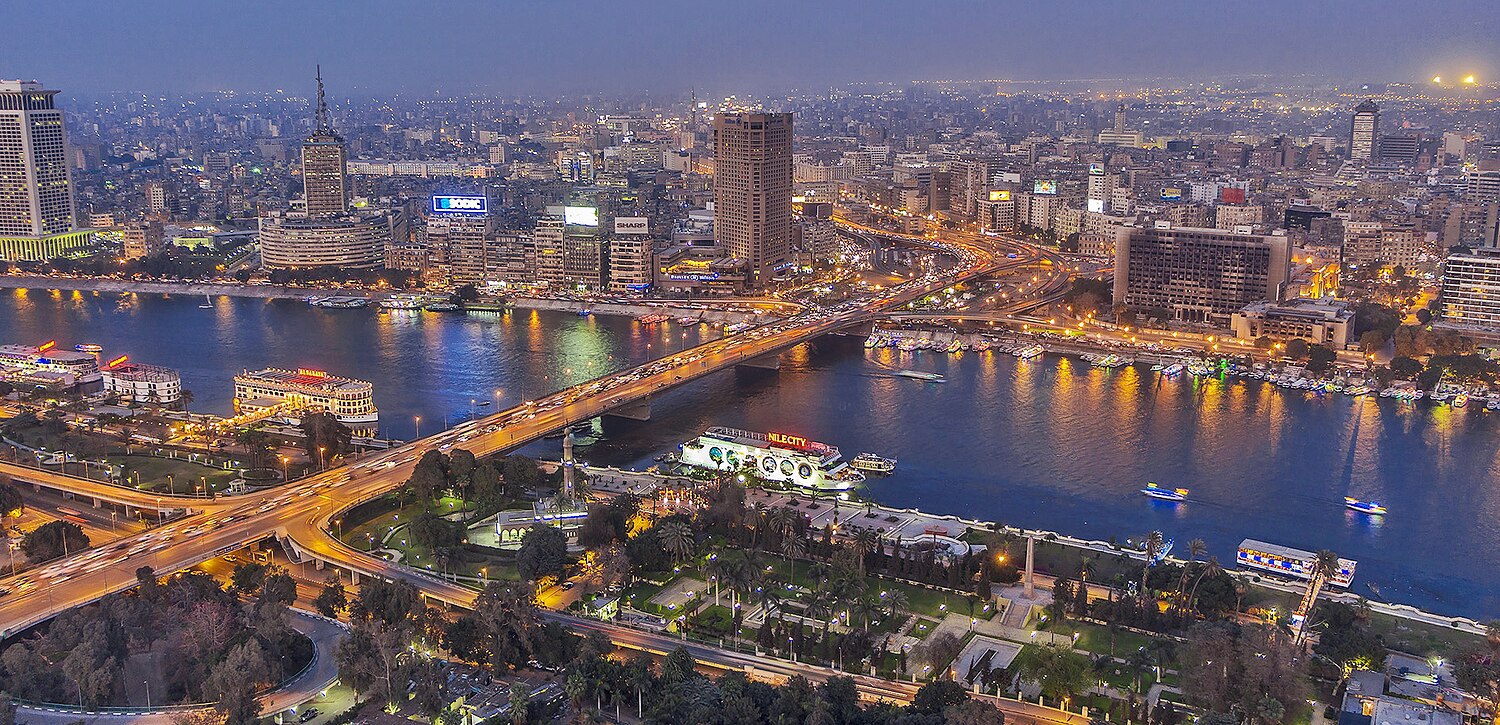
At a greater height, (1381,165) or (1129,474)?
(1381,165)

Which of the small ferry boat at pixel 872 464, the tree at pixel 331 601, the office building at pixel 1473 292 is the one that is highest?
the office building at pixel 1473 292

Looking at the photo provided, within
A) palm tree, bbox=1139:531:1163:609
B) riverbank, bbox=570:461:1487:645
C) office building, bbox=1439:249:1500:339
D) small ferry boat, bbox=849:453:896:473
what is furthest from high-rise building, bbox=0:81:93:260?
office building, bbox=1439:249:1500:339

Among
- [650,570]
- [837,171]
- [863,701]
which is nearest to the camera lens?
[863,701]

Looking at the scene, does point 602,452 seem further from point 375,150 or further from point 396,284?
point 375,150

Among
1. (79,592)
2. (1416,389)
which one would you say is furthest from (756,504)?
(1416,389)

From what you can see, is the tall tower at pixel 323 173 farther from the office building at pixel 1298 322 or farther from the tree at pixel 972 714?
the tree at pixel 972 714

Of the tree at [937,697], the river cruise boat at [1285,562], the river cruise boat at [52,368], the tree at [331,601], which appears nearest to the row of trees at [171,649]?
the tree at [331,601]
